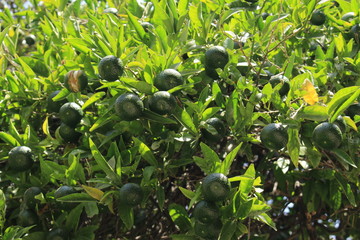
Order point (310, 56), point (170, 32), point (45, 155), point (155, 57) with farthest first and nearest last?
point (310, 56) < point (45, 155) < point (170, 32) < point (155, 57)

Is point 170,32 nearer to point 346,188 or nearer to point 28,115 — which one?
point 28,115

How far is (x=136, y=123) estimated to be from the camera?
6.40 ft

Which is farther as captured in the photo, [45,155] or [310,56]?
[310,56]

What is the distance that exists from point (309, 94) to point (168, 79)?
519 mm

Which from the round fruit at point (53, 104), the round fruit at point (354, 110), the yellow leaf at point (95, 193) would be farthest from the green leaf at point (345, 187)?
the round fruit at point (53, 104)

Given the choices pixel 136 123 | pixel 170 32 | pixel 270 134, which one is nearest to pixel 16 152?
pixel 136 123

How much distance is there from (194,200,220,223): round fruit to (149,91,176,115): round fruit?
363 millimetres

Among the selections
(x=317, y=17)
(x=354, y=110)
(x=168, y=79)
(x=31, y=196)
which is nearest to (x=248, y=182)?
(x=168, y=79)

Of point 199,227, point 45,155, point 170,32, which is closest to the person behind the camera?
point 199,227

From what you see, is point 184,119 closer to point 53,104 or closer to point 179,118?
point 179,118

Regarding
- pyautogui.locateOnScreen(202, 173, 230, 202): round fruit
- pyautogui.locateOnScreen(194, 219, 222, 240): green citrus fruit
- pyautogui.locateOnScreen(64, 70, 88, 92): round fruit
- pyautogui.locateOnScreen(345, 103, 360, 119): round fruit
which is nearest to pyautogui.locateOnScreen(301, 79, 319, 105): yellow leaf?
pyautogui.locateOnScreen(345, 103, 360, 119): round fruit

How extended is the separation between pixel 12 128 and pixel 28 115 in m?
0.16

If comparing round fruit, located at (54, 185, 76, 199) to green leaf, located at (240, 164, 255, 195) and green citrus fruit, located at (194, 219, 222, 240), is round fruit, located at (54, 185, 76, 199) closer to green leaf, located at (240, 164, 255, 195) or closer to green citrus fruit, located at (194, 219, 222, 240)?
green citrus fruit, located at (194, 219, 222, 240)

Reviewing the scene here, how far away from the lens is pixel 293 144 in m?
1.76
